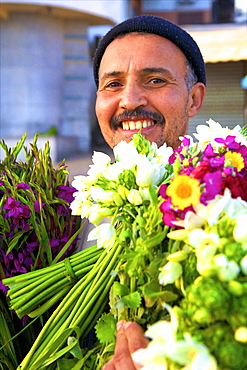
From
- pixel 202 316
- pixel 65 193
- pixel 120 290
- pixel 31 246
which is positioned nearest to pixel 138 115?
pixel 65 193

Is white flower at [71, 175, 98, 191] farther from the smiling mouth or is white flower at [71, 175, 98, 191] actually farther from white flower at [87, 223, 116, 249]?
the smiling mouth

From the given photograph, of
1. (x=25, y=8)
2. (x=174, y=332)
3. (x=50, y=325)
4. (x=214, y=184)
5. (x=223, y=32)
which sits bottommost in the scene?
(x=50, y=325)

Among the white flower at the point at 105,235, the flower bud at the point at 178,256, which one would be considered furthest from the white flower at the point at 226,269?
the white flower at the point at 105,235

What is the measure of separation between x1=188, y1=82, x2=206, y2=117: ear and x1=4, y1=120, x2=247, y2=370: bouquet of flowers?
0.79 metres

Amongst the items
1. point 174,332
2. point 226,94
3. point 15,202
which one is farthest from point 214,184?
point 226,94

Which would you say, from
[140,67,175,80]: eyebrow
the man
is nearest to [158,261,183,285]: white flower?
the man

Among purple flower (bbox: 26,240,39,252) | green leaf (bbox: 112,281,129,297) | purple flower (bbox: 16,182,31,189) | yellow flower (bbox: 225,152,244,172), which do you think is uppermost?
yellow flower (bbox: 225,152,244,172)

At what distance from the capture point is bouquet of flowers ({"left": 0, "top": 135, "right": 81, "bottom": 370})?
149cm

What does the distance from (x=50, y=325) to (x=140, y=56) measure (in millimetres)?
1117

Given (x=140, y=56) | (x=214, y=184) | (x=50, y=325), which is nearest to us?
(x=214, y=184)

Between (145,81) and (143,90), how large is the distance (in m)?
0.04

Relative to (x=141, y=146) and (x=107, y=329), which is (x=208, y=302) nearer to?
(x=107, y=329)

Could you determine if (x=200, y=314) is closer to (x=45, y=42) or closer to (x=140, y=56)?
(x=140, y=56)

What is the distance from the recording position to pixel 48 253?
1520 millimetres
